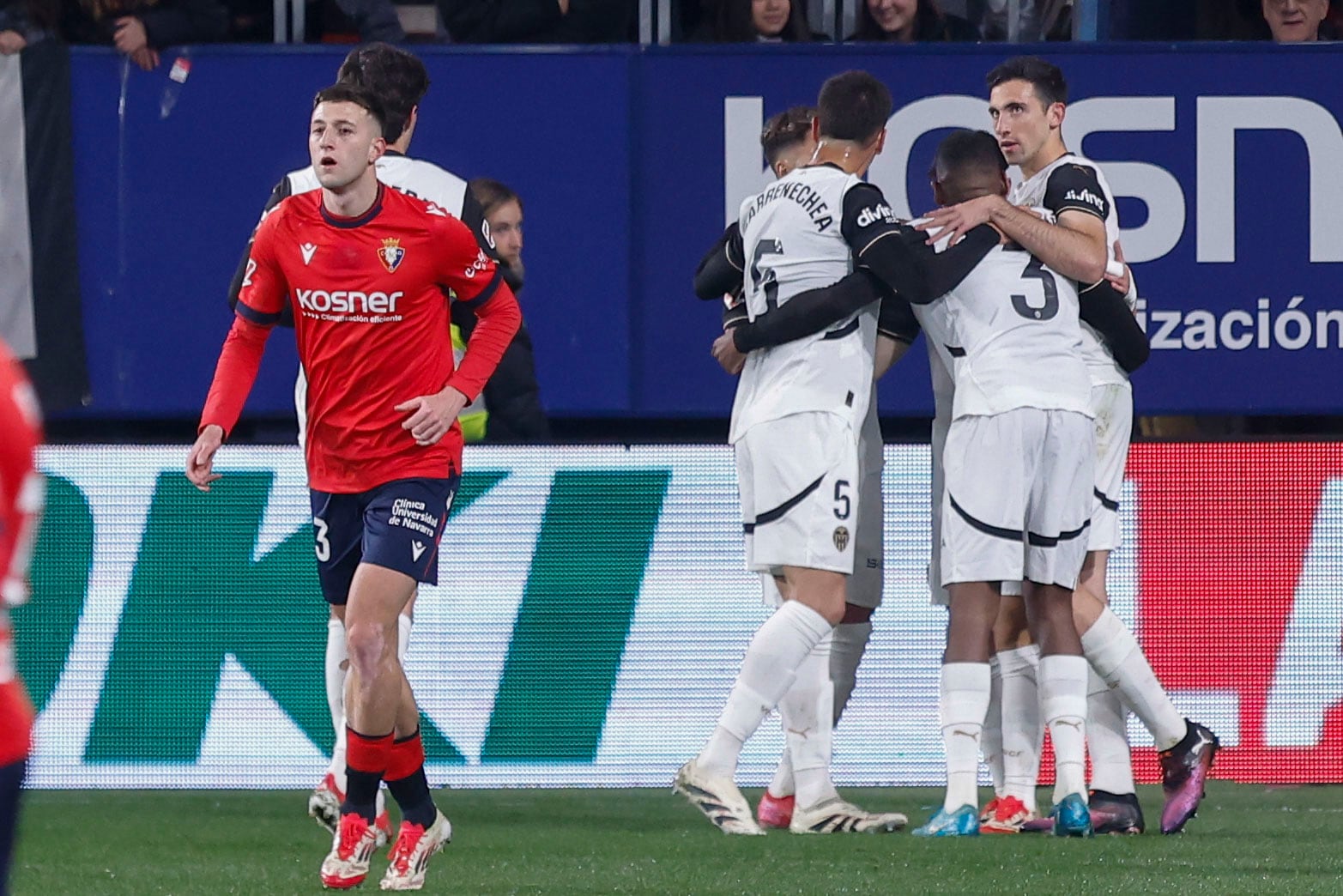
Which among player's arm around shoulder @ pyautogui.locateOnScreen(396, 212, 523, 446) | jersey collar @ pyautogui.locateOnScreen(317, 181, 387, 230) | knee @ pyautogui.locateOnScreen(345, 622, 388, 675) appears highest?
jersey collar @ pyautogui.locateOnScreen(317, 181, 387, 230)

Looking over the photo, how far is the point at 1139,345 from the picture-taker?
6.92 meters

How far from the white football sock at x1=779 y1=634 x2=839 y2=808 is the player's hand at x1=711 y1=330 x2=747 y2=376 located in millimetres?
891

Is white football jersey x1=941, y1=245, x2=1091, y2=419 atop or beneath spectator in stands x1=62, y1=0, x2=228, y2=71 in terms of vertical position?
beneath

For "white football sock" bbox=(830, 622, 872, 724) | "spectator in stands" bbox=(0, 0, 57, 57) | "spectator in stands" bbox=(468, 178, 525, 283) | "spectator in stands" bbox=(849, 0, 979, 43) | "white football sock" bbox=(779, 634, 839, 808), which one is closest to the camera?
"white football sock" bbox=(779, 634, 839, 808)

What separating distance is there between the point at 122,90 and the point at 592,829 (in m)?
3.43

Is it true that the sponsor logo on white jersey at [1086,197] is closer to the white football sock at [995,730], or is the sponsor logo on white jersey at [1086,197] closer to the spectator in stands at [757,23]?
the white football sock at [995,730]

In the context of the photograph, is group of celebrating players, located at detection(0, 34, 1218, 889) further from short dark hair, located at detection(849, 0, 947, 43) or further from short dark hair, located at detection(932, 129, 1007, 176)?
short dark hair, located at detection(849, 0, 947, 43)

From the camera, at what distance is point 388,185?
660 centimetres

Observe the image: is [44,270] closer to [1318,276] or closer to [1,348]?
[1318,276]

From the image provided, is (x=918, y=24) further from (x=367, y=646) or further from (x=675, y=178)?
(x=367, y=646)

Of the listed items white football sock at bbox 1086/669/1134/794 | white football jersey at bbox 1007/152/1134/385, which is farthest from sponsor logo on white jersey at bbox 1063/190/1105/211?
white football sock at bbox 1086/669/1134/794

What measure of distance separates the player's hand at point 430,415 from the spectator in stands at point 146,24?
329 centimetres

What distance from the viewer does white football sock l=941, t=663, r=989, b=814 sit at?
6527 mm

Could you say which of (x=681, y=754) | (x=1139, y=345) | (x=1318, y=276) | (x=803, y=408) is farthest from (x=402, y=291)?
(x=1318, y=276)
